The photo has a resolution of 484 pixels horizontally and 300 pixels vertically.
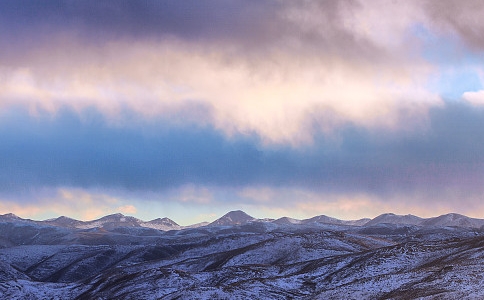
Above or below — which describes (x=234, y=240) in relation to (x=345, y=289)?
above

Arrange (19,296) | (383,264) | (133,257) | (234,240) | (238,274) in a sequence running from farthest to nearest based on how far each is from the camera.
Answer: (133,257)
(234,240)
(19,296)
(238,274)
(383,264)

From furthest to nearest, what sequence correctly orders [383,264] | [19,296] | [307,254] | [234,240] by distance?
[234,240]
[307,254]
[19,296]
[383,264]

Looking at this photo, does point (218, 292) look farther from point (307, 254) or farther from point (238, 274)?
point (307, 254)

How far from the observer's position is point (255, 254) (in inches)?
4973

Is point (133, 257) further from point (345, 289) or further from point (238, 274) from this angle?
point (345, 289)

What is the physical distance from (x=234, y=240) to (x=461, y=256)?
106 metres

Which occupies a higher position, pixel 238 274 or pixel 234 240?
pixel 234 240

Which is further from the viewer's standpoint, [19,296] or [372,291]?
[19,296]

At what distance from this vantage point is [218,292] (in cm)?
7306

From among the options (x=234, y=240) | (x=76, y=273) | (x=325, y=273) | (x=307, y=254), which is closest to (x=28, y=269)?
(x=76, y=273)

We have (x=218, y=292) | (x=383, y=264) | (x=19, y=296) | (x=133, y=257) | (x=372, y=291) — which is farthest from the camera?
(x=133, y=257)

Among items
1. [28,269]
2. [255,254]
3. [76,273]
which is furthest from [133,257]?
[255,254]

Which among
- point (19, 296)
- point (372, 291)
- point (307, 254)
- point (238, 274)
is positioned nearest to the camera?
point (372, 291)

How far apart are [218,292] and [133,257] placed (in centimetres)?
12686
